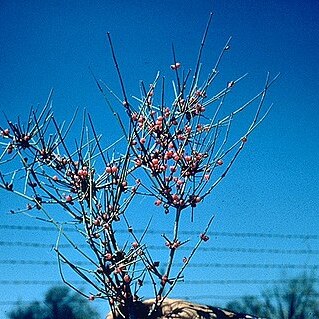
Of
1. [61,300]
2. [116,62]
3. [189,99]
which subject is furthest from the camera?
[61,300]

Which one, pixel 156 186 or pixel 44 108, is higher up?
pixel 44 108

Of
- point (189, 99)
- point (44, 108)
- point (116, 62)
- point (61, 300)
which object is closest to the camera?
point (116, 62)

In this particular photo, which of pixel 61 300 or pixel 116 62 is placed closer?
pixel 116 62

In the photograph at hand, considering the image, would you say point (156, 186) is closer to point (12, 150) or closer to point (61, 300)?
point (12, 150)

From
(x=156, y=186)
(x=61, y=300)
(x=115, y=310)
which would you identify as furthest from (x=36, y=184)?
(x=61, y=300)

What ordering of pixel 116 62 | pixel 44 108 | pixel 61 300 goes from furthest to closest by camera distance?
pixel 61 300 < pixel 44 108 < pixel 116 62

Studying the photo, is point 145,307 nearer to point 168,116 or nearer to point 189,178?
point 189,178

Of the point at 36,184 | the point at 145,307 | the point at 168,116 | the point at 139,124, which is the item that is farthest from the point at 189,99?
the point at 145,307

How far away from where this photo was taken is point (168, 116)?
185 inches

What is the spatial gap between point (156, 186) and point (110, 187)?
1.44 ft

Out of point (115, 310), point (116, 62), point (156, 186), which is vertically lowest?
point (115, 310)

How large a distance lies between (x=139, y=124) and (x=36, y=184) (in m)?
1.16

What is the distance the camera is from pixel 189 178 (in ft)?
15.1

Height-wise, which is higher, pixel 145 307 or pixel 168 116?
pixel 168 116
